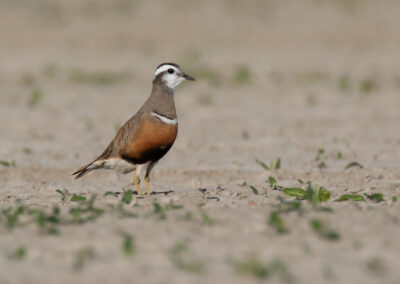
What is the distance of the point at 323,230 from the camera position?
5.58 m

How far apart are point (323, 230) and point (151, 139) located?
2637mm

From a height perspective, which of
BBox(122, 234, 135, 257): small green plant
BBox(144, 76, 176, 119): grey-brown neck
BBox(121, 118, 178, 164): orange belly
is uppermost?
BBox(144, 76, 176, 119): grey-brown neck

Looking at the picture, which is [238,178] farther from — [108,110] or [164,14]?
[164,14]

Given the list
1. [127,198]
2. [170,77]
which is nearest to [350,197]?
[127,198]

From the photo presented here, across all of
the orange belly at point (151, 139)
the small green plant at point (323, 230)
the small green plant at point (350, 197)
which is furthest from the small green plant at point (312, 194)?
the orange belly at point (151, 139)

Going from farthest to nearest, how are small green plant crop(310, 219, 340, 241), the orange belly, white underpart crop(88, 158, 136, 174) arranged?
1. white underpart crop(88, 158, 136, 174)
2. the orange belly
3. small green plant crop(310, 219, 340, 241)

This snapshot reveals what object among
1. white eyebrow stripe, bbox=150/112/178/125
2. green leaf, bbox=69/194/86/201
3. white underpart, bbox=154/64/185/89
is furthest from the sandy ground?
white underpart, bbox=154/64/185/89

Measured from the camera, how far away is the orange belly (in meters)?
7.70

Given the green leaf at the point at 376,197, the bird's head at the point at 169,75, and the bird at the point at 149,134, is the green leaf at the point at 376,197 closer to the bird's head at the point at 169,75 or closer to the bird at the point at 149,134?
the bird at the point at 149,134

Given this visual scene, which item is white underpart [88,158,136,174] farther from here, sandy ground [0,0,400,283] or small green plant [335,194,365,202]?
small green plant [335,194,365,202]

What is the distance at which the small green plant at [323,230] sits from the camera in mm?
5406

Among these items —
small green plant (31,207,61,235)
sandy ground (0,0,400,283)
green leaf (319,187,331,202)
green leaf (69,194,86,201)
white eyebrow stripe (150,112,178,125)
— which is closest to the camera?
sandy ground (0,0,400,283)

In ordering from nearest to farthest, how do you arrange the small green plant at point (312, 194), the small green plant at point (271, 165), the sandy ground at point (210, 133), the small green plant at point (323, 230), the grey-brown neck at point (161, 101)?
the sandy ground at point (210, 133)
the small green plant at point (323, 230)
the small green plant at point (312, 194)
the grey-brown neck at point (161, 101)
the small green plant at point (271, 165)

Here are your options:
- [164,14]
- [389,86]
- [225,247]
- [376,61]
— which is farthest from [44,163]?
[164,14]
